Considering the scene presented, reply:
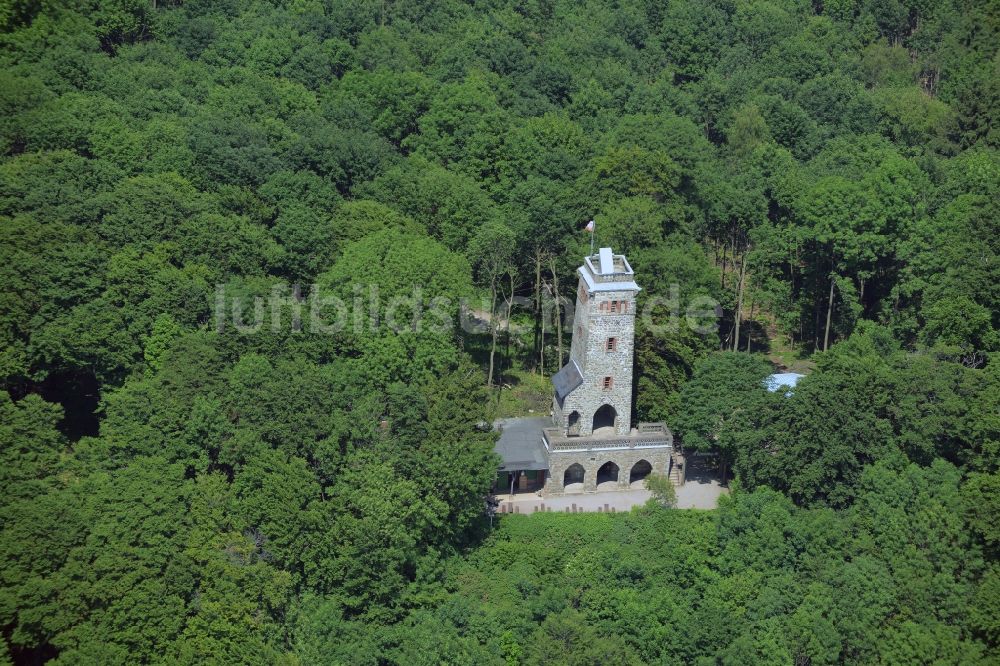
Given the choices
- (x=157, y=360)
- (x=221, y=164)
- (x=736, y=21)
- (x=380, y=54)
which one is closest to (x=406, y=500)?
(x=157, y=360)

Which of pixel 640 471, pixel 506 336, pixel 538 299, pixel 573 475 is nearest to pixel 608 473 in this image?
pixel 640 471

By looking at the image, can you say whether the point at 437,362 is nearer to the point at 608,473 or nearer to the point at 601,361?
the point at 601,361

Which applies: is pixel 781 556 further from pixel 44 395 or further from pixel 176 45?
pixel 176 45

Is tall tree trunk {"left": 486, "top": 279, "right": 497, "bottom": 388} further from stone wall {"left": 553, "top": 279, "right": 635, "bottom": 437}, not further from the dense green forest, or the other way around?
stone wall {"left": 553, "top": 279, "right": 635, "bottom": 437}

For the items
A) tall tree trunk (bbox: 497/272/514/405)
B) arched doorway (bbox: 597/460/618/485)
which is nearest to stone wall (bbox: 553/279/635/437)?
arched doorway (bbox: 597/460/618/485)

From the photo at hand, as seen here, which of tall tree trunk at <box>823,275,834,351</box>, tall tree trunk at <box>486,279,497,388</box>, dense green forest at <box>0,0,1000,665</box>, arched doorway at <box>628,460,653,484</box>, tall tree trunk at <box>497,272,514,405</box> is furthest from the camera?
tall tree trunk at <box>823,275,834,351</box>

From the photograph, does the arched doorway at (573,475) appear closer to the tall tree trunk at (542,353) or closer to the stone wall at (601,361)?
the stone wall at (601,361)
